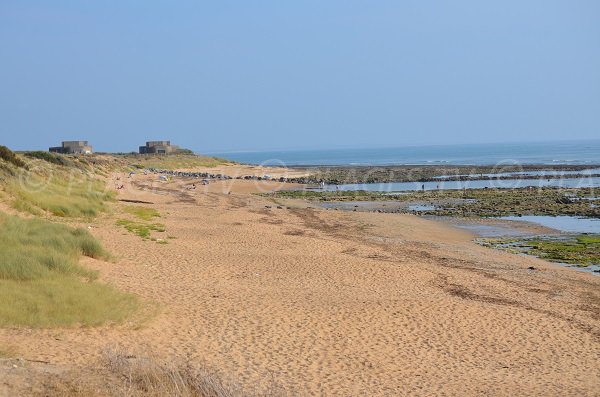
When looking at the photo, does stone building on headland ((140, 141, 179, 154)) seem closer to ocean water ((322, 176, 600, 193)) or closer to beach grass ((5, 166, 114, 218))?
ocean water ((322, 176, 600, 193))

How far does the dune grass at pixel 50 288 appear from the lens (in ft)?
32.1

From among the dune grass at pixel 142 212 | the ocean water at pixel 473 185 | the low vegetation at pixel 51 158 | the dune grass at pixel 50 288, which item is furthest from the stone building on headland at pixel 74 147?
the dune grass at pixel 50 288

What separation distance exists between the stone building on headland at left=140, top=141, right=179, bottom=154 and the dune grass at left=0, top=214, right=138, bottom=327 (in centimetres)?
8247

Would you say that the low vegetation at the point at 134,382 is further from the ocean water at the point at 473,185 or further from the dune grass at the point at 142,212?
the ocean water at the point at 473,185

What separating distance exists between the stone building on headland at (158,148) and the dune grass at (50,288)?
82467 mm

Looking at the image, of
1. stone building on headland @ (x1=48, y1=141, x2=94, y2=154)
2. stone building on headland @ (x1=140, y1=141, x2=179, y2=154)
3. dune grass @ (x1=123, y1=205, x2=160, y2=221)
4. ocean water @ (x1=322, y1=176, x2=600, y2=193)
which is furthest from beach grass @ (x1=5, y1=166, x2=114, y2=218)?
stone building on headland @ (x1=140, y1=141, x2=179, y2=154)

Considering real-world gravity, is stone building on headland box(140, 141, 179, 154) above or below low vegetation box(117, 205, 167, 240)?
above

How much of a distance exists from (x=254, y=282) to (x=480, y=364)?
6071mm

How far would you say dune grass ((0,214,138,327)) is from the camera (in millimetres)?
9781

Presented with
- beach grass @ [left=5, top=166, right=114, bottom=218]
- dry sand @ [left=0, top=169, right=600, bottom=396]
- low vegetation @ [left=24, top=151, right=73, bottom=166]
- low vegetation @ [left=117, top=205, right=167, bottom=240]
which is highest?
low vegetation @ [left=24, top=151, right=73, bottom=166]

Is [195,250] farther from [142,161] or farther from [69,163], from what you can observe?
[142,161]

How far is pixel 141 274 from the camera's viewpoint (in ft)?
47.8

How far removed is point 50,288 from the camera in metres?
10.8

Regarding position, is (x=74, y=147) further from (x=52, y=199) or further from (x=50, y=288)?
(x=50, y=288)
